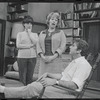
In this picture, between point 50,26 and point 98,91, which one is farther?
point 98,91

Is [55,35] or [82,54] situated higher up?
[55,35]

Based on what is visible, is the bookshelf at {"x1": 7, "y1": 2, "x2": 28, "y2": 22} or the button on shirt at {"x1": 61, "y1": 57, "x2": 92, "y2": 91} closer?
the button on shirt at {"x1": 61, "y1": 57, "x2": 92, "y2": 91}

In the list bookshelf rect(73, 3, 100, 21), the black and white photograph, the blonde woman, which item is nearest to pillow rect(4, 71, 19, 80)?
the black and white photograph

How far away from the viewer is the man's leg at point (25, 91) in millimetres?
1648

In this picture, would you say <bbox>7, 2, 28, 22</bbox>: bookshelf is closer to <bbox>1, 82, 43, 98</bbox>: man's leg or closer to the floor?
the floor

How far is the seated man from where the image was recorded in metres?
1.66

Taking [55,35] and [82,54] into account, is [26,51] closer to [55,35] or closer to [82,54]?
[55,35]

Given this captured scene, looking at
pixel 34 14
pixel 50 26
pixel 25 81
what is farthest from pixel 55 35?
pixel 34 14

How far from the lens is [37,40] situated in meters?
2.26

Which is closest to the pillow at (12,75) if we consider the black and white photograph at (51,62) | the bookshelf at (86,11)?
the black and white photograph at (51,62)

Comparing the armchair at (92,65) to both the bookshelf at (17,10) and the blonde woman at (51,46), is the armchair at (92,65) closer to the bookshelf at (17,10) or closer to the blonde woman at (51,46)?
the blonde woman at (51,46)

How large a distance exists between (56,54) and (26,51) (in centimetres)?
32

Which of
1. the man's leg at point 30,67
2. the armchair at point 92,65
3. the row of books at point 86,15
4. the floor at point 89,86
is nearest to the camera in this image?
the armchair at point 92,65

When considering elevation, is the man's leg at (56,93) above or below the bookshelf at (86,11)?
below
